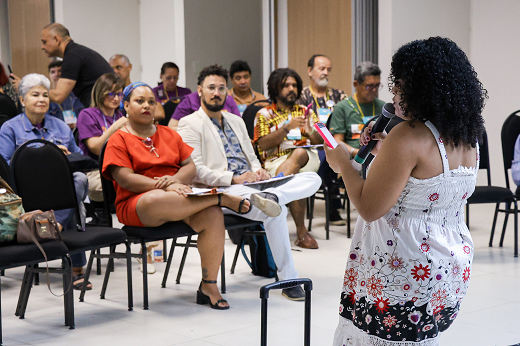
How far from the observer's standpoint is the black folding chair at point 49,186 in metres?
3.17

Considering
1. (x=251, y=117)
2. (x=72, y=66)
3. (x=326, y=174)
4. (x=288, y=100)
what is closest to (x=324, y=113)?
(x=326, y=174)

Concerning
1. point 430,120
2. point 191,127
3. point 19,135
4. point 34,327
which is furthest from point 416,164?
point 19,135

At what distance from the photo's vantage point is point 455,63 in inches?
63.3

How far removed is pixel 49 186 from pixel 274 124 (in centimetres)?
193

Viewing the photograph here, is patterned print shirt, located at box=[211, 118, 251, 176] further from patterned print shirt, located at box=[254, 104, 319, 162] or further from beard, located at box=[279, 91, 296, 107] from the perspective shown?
beard, located at box=[279, 91, 296, 107]

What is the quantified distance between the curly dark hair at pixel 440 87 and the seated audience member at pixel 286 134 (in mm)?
2966

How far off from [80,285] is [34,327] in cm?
64

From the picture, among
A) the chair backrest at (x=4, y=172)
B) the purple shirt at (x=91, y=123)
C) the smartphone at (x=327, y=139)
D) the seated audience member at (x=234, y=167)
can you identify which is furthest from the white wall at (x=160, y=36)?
the smartphone at (x=327, y=139)

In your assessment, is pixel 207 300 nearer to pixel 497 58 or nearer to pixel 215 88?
pixel 215 88

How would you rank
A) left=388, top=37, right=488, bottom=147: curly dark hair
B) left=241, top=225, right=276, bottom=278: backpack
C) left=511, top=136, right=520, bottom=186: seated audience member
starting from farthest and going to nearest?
1. left=511, top=136, right=520, bottom=186: seated audience member
2. left=241, top=225, right=276, bottom=278: backpack
3. left=388, top=37, right=488, bottom=147: curly dark hair

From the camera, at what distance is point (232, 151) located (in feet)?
13.2

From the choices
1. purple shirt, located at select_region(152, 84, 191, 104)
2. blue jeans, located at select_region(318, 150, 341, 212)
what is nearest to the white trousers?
blue jeans, located at select_region(318, 150, 341, 212)

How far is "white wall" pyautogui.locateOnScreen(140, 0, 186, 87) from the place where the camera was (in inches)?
322

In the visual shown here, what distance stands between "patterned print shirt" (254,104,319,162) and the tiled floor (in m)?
0.98
